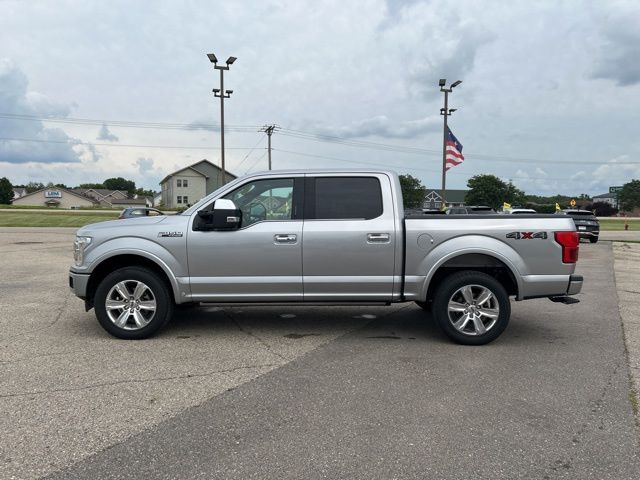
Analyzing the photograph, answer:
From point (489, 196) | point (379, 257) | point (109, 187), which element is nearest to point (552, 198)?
point (489, 196)

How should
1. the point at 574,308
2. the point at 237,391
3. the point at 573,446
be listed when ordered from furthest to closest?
the point at 574,308, the point at 237,391, the point at 573,446

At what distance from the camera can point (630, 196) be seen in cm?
11625

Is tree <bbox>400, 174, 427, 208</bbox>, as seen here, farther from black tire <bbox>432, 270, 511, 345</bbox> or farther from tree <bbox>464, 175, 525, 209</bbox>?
black tire <bbox>432, 270, 511, 345</bbox>

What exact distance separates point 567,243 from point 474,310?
47.6 inches

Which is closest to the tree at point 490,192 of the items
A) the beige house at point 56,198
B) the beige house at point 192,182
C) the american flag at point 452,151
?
the beige house at point 192,182

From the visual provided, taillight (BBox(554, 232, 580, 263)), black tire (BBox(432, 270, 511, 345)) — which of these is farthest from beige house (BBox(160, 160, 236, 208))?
taillight (BBox(554, 232, 580, 263))

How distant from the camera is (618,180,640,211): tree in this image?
11538cm

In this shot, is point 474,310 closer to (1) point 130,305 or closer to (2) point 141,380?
(2) point 141,380

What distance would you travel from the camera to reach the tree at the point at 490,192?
9288 cm

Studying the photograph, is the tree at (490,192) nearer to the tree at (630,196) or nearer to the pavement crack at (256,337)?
the tree at (630,196)

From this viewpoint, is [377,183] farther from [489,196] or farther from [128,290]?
[489,196]

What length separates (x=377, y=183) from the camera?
5.67 meters

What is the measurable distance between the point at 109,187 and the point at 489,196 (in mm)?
139811

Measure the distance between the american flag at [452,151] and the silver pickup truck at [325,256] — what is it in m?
20.4
